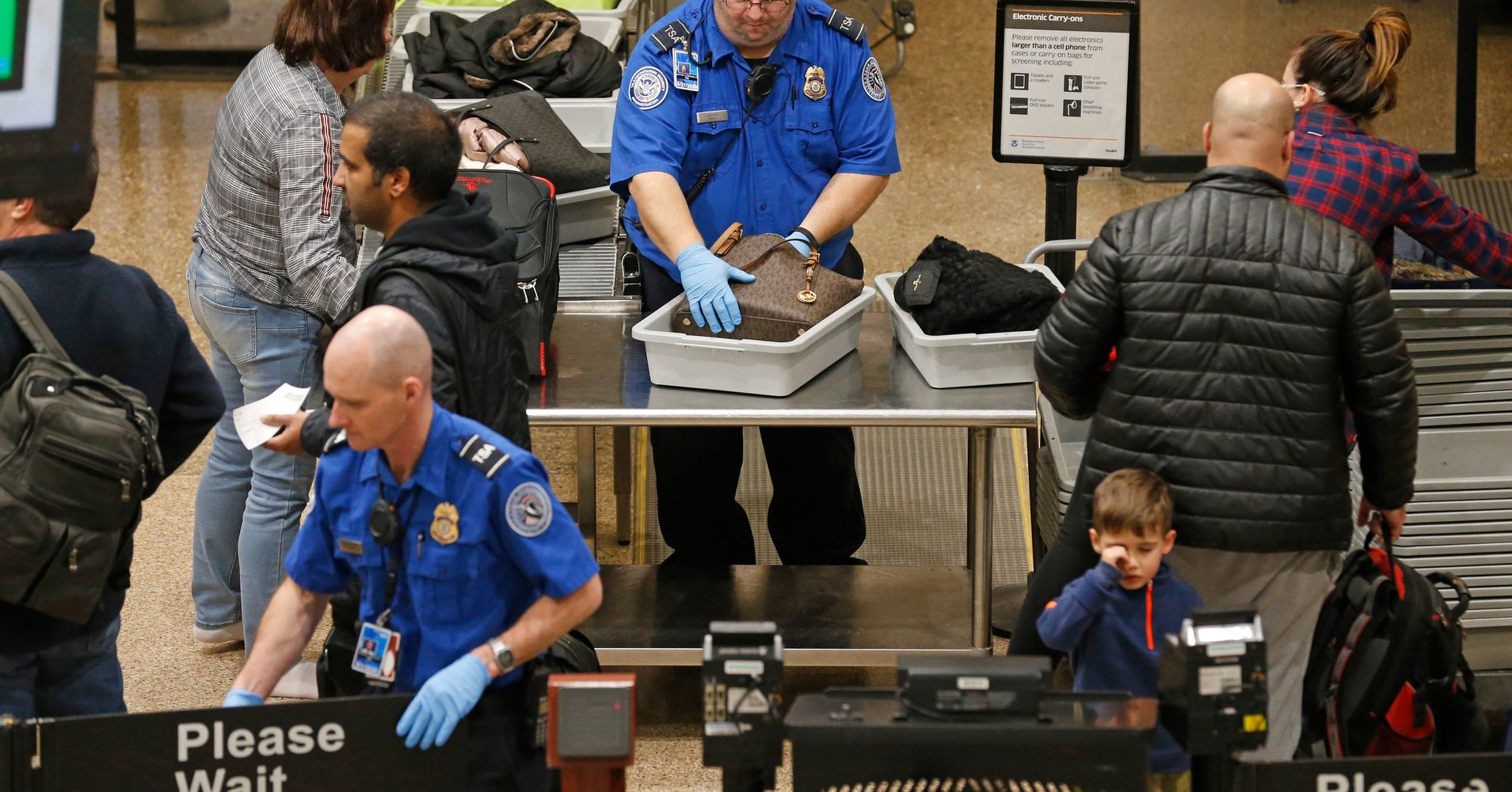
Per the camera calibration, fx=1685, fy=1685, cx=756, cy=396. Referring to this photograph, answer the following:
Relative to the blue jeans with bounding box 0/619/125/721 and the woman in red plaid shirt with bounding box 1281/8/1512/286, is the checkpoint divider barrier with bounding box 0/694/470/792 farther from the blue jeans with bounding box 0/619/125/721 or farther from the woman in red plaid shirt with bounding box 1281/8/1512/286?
the woman in red plaid shirt with bounding box 1281/8/1512/286

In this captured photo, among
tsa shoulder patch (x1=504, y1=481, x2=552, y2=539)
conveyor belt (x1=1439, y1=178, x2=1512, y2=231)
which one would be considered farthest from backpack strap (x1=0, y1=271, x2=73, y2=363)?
conveyor belt (x1=1439, y1=178, x2=1512, y2=231)

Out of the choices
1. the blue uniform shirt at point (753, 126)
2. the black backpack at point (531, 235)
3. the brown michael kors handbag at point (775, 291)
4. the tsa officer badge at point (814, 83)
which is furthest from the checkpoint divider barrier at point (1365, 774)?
the tsa officer badge at point (814, 83)

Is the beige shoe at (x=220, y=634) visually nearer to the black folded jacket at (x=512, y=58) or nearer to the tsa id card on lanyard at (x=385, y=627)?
the black folded jacket at (x=512, y=58)

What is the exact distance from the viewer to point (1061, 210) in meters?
4.78

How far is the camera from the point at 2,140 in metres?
2.19

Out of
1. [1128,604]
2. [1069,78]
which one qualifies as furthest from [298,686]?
[1069,78]

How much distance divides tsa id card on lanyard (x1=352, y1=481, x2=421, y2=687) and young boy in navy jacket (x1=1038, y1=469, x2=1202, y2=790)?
1.21m

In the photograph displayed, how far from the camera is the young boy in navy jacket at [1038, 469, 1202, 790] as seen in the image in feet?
9.83

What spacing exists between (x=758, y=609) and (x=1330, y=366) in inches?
67.7

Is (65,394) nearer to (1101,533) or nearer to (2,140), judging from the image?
(2,140)

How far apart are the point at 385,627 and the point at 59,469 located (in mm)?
630

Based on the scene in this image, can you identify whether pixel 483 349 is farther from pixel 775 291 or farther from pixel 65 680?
pixel 775 291

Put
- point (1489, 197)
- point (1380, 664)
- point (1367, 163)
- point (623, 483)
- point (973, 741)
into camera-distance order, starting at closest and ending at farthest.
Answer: point (973, 741)
point (1380, 664)
point (1367, 163)
point (623, 483)
point (1489, 197)

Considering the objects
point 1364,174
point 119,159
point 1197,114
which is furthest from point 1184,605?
point 119,159
